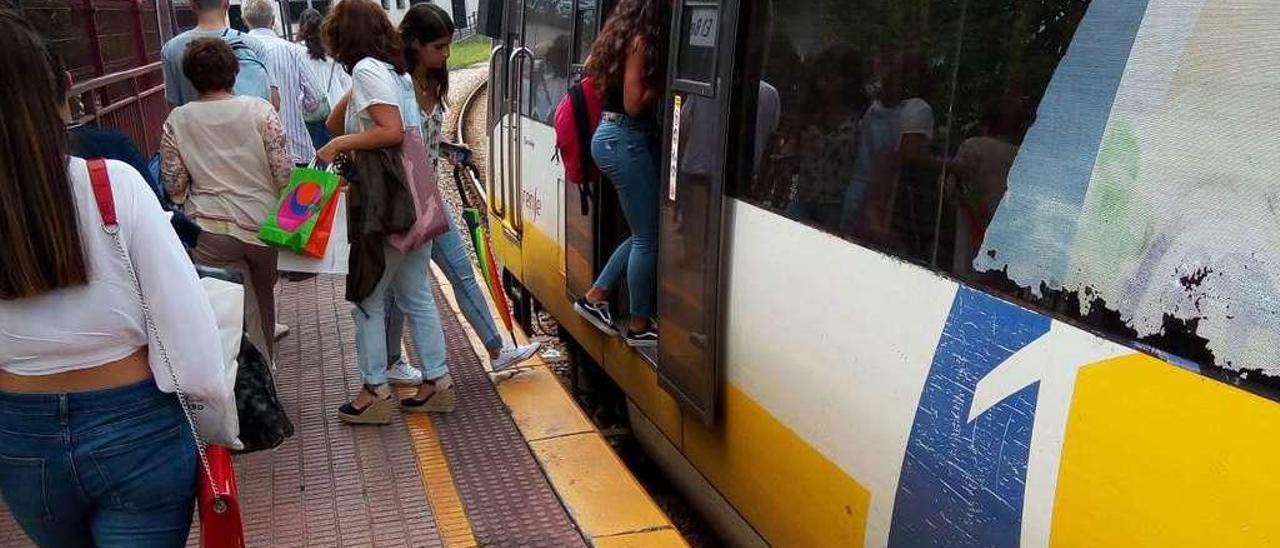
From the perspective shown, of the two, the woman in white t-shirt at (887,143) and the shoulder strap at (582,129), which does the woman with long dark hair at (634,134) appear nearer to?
A: the shoulder strap at (582,129)

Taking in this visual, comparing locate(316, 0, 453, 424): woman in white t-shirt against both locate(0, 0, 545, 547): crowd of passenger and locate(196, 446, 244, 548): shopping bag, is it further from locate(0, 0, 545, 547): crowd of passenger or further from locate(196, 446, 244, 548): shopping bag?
locate(196, 446, 244, 548): shopping bag

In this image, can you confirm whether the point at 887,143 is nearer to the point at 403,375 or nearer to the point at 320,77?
the point at 403,375

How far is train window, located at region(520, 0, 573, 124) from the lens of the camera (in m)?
5.43

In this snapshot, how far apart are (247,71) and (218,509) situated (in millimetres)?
4317

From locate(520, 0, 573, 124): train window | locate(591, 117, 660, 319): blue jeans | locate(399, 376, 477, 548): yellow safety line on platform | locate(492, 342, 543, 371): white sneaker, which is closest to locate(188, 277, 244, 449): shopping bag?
locate(399, 376, 477, 548): yellow safety line on platform

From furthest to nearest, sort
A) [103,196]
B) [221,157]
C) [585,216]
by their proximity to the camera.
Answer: [585,216]
[221,157]
[103,196]

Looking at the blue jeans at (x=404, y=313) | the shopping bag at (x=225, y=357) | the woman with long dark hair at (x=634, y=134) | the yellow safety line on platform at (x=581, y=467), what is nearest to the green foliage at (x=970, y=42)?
the woman with long dark hair at (x=634, y=134)

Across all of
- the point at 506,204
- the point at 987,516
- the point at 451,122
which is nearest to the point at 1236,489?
the point at 987,516

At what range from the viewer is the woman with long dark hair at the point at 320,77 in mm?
7664

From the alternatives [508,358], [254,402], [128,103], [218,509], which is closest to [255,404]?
[254,402]

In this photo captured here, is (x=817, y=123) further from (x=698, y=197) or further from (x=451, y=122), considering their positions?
(x=451, y=122)

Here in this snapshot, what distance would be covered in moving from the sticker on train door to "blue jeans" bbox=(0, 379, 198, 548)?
6.11 ft

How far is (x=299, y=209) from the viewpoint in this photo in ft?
14.4

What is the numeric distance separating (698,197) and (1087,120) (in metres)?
1.66
